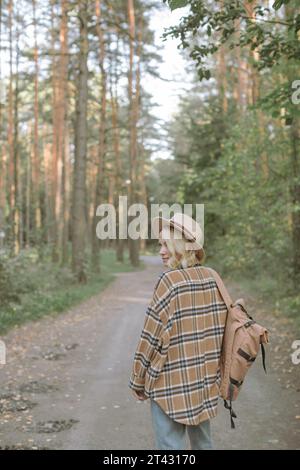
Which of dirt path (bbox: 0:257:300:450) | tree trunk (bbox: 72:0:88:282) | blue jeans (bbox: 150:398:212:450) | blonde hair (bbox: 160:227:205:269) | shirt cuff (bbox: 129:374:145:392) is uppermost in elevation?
tree trunk (bbox: 72:0:88:282)

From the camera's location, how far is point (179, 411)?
353cm

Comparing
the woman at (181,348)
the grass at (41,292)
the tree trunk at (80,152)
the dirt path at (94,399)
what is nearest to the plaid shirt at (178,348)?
the woman at (181,348)

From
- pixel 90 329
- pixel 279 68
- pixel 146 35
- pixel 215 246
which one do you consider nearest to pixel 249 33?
pixel 279 68

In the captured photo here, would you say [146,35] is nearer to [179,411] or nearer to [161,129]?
[161,129]

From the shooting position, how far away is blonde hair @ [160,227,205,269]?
12.1ft

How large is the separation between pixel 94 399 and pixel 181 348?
3804mm

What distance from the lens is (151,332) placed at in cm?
352

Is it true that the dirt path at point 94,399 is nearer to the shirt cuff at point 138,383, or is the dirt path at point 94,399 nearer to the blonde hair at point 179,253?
the shirt cuff at point 138,383

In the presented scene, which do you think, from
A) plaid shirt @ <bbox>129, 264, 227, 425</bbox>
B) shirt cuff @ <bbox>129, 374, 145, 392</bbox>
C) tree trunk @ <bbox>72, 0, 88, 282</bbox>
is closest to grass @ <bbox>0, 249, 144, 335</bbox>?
tree trunk @ <bbox>72, 0, 88, 282</bbox>

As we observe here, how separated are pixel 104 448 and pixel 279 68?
867 centimetres

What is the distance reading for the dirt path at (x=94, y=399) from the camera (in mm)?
5504

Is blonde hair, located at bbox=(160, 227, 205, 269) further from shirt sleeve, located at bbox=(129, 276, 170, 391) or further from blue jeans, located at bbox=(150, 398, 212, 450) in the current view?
blue jeans, located at bbox=(150, 398, 212, 450)

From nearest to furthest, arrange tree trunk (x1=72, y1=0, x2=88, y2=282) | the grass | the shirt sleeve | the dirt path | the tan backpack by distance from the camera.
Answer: the shirt sleeve < the tan backpack < the dirt path < the grass < tree trunk (x1=72, y1=0, x2=88, y2=282)

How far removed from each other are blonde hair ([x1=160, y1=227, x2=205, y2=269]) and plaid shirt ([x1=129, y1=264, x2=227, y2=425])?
2.6 inches
